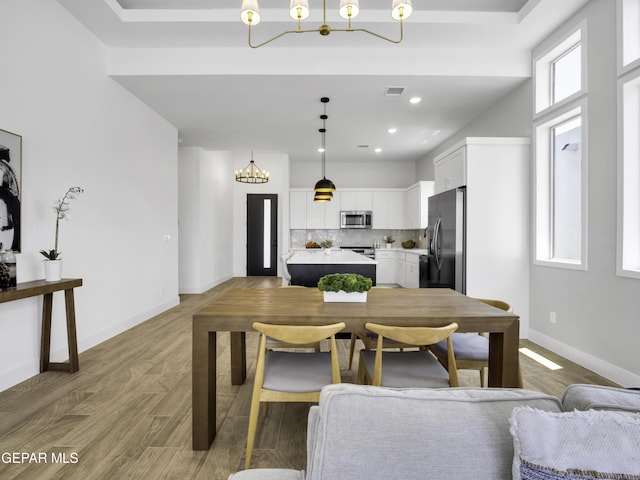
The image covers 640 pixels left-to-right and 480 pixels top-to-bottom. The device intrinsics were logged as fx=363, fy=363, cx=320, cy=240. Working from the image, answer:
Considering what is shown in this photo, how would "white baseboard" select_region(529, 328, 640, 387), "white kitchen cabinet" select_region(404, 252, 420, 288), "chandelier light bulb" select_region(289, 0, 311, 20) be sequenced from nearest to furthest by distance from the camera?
"chandelier light bulb" select_region(289, 0, 311, 20) → "white baseboard" select_region(529, 328, 640, 387) → "white kitchen cabinet" select_region(404, 252, 420, 288)

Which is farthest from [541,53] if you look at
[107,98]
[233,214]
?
[233,214]

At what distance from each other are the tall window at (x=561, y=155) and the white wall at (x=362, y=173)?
15.9 ft

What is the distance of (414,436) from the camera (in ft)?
2.44

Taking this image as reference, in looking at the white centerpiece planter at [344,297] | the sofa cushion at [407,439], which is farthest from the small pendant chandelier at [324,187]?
the sofa cushion at [407,439]

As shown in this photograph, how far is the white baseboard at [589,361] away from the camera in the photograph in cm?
276

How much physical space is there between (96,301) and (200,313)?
262 cm

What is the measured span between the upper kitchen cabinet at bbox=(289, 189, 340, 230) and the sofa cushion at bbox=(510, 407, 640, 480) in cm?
769

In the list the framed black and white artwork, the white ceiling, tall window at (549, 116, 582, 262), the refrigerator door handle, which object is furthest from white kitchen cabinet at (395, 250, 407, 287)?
the framed black and white artwork

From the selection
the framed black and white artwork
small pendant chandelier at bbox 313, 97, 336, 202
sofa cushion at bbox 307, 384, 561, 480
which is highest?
small pendant chandelier at bbox 313, 97, 336, 202

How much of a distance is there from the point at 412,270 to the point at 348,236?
229 centimetres

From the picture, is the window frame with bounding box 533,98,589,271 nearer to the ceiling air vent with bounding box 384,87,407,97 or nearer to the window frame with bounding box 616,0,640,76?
the window frame with bounding box 616,0,640,76

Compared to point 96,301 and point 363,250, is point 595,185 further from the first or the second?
point 363,250

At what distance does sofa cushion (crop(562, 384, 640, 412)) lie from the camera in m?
0.78

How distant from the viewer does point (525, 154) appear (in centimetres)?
408
